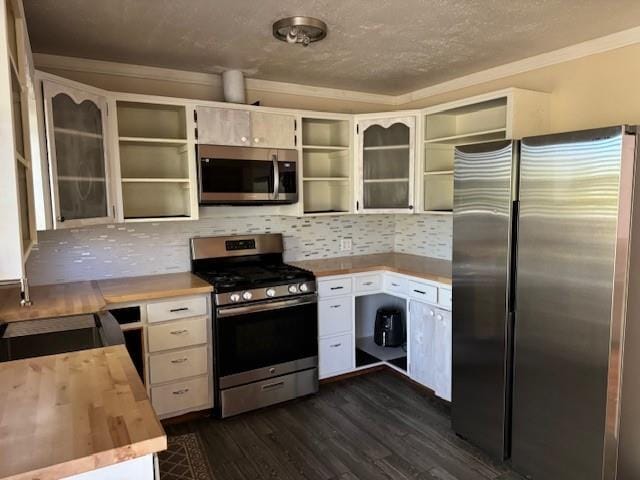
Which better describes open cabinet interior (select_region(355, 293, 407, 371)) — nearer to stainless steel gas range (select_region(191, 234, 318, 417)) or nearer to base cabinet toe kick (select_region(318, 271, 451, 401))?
base cabinet toe kick (select_region(318, 271, 451, 401))

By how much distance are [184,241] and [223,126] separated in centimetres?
90

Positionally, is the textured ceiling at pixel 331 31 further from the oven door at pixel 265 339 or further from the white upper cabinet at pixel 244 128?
the oven door at pixel 265 339

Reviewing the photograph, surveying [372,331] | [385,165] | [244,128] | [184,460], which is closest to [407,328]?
[372,331]

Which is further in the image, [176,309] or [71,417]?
[176,309]

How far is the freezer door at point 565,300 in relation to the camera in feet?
6.31

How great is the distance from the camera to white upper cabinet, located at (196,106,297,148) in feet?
9.93

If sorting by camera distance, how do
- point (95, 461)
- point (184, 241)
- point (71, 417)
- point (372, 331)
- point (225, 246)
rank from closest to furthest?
point (95, 461)
point (71, 417)
point (184, 241)
point (225, 246)
point (372, 331)

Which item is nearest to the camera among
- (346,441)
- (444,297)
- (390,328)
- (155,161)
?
(346,441)

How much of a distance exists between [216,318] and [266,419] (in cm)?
76

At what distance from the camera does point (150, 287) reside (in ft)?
9.30

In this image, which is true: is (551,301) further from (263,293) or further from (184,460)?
(184,460)

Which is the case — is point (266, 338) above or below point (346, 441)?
above

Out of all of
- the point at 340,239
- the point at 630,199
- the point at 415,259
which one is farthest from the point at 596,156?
the point at 340,239

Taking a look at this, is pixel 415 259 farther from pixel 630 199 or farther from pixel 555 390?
pixel 630 199
